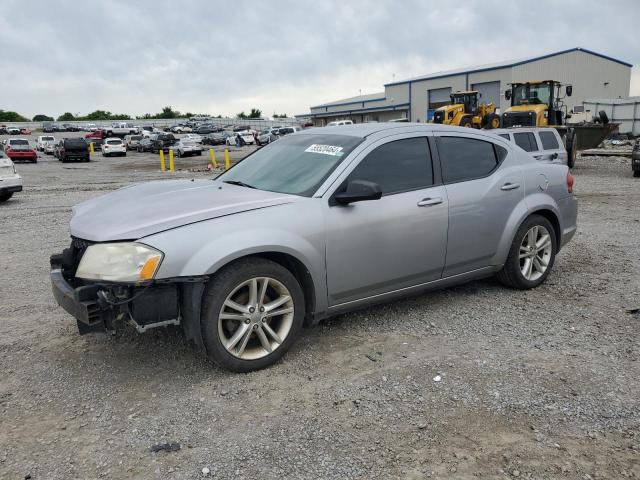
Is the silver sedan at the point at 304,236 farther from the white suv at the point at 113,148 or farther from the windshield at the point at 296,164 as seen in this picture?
the white suv at the point at 113,148

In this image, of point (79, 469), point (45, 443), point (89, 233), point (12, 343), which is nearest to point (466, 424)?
point (79, 469)

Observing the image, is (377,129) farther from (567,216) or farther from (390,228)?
(567,216)

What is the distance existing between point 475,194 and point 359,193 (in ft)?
4.63

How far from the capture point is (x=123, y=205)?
3.99m

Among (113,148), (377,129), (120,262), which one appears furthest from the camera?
(113,148)

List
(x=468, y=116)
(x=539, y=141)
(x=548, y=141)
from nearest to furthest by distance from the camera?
(x=539, y=141) → (x=548, y=141) → (x=468, y=116)

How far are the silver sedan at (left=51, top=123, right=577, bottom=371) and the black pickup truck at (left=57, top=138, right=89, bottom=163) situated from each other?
35.6 metres

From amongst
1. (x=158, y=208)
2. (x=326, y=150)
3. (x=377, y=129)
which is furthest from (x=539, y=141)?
(x=158, y=208)

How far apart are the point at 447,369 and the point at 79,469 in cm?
232

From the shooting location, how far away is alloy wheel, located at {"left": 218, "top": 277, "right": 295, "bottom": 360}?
357 centimetres

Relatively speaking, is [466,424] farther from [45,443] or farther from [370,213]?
[45,443]

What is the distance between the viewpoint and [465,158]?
15.9 ft

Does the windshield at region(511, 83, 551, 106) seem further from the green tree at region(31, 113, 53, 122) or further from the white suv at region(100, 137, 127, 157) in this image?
the green tree at region(31, 113, 53, 122)

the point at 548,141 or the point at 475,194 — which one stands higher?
the point at 548,141
